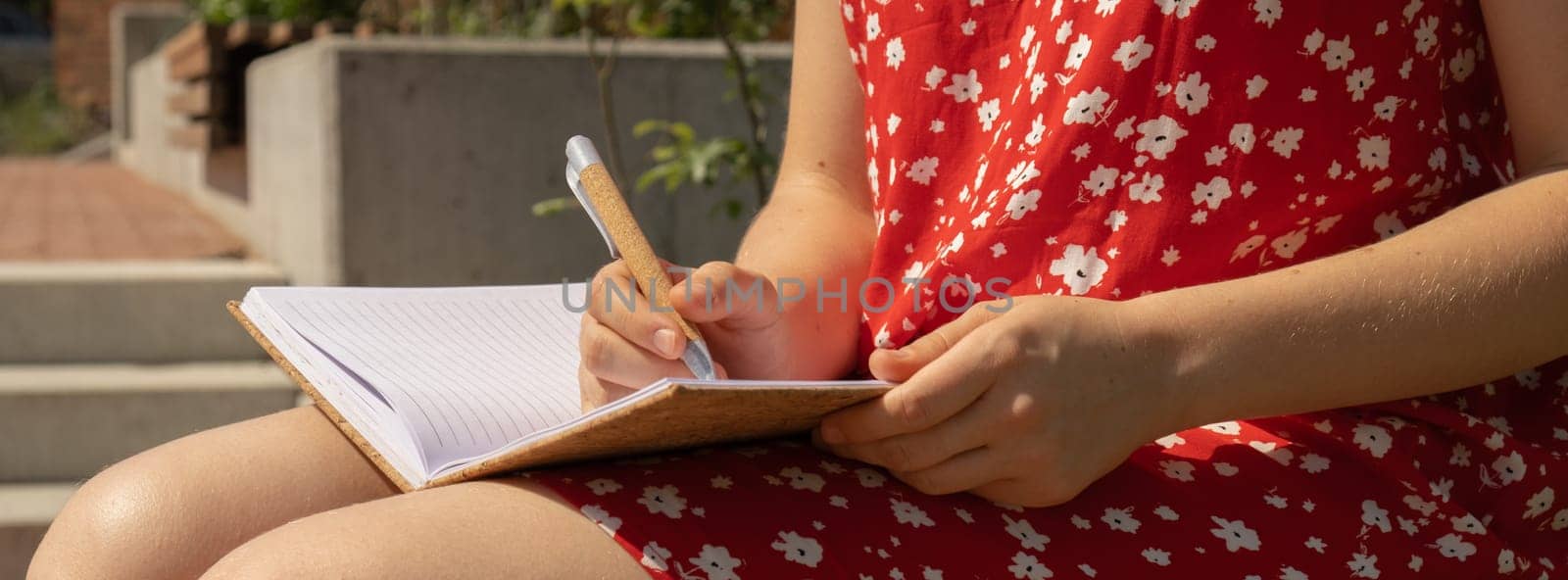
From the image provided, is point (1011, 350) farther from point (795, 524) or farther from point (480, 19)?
point (480, 19)

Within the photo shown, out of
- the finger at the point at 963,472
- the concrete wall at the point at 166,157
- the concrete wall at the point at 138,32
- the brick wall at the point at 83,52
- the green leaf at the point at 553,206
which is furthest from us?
the brick wall at the point at 83,52

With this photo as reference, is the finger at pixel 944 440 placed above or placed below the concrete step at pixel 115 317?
above

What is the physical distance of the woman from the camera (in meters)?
0.91

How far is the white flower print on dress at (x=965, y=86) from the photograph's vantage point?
123cm

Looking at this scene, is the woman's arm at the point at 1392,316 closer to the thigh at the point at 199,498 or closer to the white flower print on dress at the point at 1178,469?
the white flower print on dress at the point at 1178,469

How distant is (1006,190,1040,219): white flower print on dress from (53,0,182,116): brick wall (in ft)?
52.1

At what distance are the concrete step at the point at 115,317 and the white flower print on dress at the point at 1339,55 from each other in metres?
3.23

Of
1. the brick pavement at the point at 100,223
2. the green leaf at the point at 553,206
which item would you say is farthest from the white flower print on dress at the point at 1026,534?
the brick pavement at the point at 100,223

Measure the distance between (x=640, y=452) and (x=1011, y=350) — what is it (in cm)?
26

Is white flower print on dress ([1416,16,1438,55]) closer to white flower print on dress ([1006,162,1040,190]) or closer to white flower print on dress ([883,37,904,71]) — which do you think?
white flower print on dress ([1006,162,1040,190])

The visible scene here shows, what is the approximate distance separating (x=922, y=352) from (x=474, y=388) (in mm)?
363

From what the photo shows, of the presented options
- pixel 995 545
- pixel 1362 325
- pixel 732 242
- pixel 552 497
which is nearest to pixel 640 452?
pixel 552 497

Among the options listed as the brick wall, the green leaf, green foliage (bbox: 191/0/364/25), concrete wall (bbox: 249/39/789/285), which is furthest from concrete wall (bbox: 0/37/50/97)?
the green leaf

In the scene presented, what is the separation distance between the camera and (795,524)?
3.01 ft
